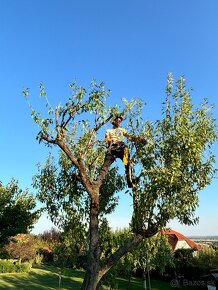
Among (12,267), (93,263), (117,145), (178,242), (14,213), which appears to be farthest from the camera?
(178,242)

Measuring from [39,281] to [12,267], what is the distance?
7228 millimetres

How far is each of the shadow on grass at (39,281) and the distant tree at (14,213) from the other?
601cm

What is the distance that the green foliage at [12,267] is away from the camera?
154 ft

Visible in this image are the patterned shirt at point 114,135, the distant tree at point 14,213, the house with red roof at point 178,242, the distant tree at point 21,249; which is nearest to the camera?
the patterned shirt at point 114,135

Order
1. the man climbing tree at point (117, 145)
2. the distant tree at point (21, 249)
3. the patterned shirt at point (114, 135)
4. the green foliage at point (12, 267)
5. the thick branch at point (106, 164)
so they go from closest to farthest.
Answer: the thick branch at point (106, 164), the man climbing tree at point (117, 145), the patterned shirt at point (114, 135), the green foliage at point (12, 267), the distant tree at point (21, 249)

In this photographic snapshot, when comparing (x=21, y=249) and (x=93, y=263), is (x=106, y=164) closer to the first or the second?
(x=93, y=263)

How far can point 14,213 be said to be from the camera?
34906 millimetres

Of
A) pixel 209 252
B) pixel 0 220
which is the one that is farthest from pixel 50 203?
pixel 209 252

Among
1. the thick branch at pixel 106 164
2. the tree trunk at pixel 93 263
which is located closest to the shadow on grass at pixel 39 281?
the tree trunk at pixel 93 263

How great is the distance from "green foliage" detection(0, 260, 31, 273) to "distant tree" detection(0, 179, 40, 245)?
14.2 metres

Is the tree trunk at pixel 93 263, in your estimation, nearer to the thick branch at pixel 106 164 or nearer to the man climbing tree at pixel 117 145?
the thick branch at pixel 106 164

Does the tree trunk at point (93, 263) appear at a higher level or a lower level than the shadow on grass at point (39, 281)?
lower

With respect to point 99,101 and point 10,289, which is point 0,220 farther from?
point 99,101

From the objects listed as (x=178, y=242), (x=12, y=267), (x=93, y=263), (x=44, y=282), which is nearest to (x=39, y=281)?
(x=44, y=282)
